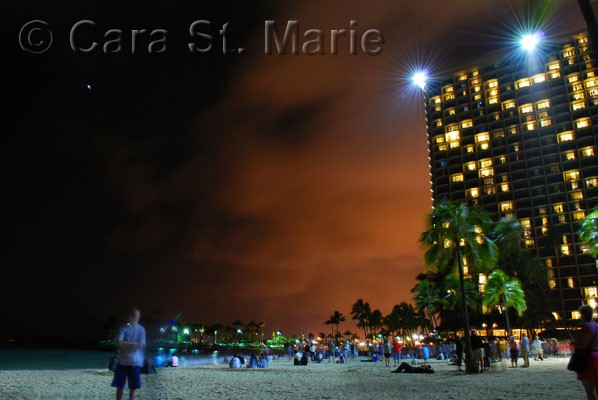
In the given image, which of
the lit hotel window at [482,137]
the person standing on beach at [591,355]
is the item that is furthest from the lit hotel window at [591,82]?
the person standing on beach at [591,355]

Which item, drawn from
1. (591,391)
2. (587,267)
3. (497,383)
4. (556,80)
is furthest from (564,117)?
(591,391)

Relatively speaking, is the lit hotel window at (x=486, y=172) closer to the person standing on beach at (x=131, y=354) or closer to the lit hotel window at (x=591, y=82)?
the lit hotel window at (x=591, y=82)

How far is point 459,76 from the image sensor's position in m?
141

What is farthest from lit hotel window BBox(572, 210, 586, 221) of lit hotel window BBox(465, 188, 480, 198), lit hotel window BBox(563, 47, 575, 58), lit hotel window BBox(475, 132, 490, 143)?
lit hotel window BBox(563, 47, 575, 58)

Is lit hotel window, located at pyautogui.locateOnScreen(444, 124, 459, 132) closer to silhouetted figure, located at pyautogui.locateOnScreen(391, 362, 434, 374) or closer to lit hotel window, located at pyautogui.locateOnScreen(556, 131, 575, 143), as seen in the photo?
lit hotel window, located at pyautogui.locateOnScreen(556, 131, 575, 143)

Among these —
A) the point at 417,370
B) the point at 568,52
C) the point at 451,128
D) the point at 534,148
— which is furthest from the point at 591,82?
the point at 417,370

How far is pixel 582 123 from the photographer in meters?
116

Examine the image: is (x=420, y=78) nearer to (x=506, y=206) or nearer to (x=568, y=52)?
(x=568, y=52)

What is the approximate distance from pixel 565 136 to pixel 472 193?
2364 centimetres

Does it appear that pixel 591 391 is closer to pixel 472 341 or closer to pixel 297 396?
pixel 297 396

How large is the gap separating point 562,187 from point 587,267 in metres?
18.1

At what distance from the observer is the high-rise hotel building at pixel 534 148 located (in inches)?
4358

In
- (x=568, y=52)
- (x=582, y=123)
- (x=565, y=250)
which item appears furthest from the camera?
(x=568, y=52)

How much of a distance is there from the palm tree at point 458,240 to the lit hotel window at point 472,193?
106 m
